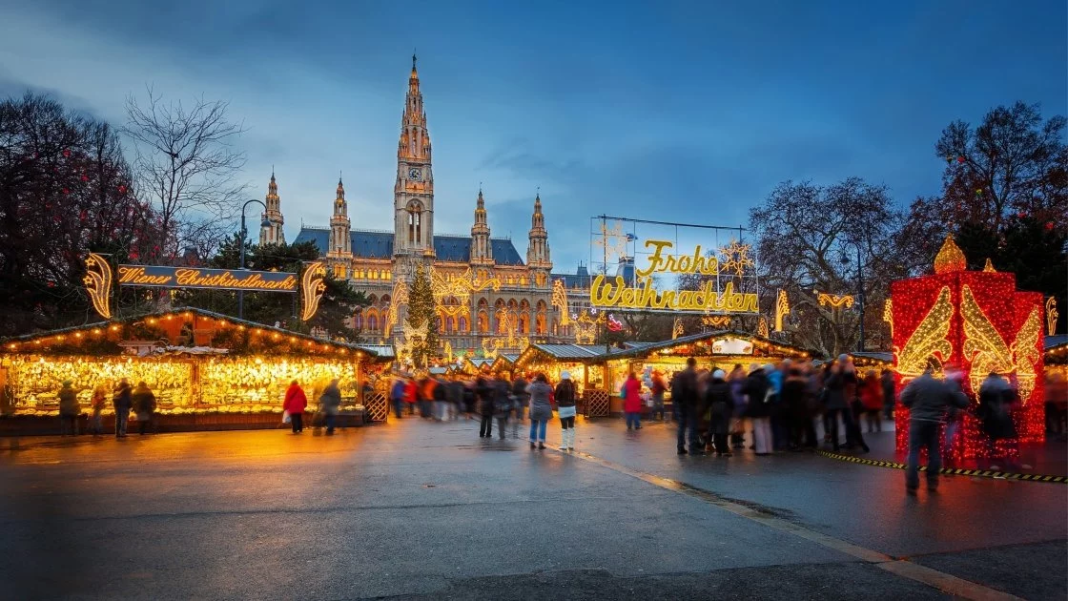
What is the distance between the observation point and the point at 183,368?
805 inches

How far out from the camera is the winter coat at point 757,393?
512 inches

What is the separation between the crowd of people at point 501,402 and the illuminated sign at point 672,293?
690 cm

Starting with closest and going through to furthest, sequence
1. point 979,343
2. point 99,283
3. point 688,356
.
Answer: point 979,343 < point 99,283 < point 688,356

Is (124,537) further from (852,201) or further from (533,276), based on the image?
(533,276)

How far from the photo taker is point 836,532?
6934 millimetres

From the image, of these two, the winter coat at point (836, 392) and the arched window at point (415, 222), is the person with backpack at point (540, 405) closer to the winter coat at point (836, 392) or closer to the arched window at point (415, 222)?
the winter coat at point (836, 392)

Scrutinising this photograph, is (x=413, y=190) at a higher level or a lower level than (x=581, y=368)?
higher

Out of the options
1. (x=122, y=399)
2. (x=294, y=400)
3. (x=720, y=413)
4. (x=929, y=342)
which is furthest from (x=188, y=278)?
(x=929, y=342)

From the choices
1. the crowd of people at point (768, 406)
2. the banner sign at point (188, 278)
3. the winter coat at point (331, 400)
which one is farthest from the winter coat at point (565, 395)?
the banner sign at point (188, 278)

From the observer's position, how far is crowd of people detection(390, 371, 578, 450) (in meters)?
14.1

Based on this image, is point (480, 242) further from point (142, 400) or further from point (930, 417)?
point (930, 417)

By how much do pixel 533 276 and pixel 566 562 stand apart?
353ft

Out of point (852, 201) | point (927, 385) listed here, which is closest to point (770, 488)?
point (927, 385)

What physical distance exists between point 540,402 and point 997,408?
7.92 metres
